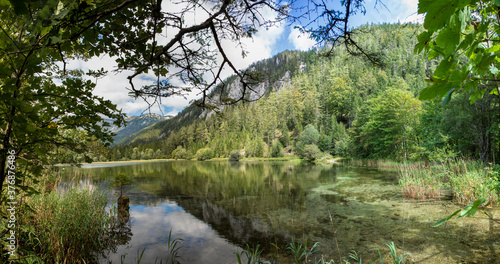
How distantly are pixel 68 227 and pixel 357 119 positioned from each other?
39.1 meters

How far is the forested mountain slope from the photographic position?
42.4ft

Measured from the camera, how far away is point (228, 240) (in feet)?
19.2

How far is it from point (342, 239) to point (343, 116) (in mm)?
66193

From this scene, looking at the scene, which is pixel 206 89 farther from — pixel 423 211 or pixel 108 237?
pixel 423 211

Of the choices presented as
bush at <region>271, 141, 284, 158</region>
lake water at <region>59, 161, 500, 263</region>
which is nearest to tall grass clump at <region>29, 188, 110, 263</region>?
lake water at <region>59, 161, 500, 263</region>

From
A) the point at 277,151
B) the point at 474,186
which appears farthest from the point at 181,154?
the point at 474,186

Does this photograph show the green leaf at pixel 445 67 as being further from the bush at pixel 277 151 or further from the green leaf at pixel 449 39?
the bush at pixel 277 151

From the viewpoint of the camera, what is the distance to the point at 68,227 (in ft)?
14.6

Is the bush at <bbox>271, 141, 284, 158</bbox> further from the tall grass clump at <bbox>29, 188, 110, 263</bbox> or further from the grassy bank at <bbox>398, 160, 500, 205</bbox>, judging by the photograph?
the tall grass clump at <bbox>29, 188, 110, 263</bbox>

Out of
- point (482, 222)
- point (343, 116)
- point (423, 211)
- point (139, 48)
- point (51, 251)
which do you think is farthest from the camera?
point (343, 116)

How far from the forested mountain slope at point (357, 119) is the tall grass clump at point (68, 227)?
13.1 ft

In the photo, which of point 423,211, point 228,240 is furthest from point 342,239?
A: point 423,211

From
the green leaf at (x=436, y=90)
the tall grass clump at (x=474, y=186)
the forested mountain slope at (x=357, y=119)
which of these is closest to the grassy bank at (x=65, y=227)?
the forested mountain slope at (x=357, y=119)

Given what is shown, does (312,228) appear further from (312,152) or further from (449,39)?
(312,152)
